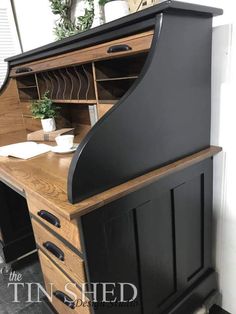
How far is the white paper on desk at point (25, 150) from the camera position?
1.44 meters

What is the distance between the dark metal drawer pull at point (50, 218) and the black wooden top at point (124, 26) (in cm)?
76

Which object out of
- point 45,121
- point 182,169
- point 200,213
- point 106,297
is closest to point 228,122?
point 182,169

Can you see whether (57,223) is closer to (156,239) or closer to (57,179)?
(57,179)

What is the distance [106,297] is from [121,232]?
26 centimetres

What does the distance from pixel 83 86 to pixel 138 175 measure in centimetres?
A: 78

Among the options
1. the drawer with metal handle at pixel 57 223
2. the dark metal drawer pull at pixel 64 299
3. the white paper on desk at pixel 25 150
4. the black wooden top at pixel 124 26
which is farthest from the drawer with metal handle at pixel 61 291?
the black wooden top at pixel 124 26

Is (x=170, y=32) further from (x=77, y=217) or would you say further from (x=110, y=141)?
(x=77, y=217)

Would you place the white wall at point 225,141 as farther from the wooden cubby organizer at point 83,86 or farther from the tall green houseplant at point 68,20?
the tall green houseplant at point 68,20

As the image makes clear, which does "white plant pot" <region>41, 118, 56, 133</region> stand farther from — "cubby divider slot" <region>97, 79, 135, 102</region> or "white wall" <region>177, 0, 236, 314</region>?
"white wall" <region>177, 0, 236, 314</region>

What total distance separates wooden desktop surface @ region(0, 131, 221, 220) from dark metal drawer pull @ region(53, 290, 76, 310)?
0.47m

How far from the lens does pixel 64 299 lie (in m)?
1.13

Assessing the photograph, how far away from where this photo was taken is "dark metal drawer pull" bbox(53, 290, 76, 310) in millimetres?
1085

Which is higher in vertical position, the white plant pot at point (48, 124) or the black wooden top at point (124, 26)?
the black wooden top at point (124, 26)

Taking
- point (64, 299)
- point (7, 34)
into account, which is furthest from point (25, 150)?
point (7, 34)
